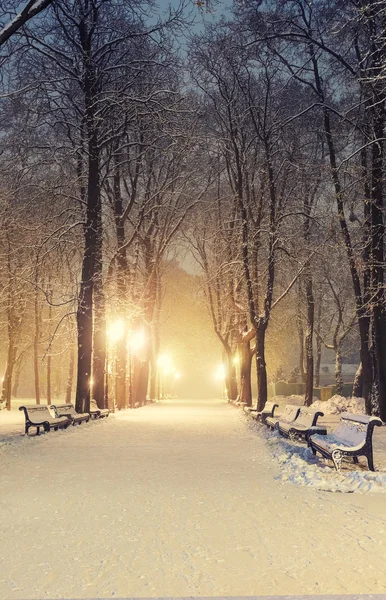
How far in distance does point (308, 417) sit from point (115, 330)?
522 inches

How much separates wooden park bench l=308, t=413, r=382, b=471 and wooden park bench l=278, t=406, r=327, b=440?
0.41 metres

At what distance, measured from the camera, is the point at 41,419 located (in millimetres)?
14914

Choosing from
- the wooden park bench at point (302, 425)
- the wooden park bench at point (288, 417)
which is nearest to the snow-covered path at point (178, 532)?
the wooden park bench at point (302, 425)

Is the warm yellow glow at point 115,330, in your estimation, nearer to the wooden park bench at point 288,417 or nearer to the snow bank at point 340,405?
the snow bank at point 340,405

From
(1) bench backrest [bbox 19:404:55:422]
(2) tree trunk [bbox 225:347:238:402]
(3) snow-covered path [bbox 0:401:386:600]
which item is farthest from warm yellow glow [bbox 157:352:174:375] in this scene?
(3) snow-covered path [bbox 0:401:386:600]

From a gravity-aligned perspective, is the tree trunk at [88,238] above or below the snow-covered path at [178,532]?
above

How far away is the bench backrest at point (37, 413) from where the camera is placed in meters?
14.6

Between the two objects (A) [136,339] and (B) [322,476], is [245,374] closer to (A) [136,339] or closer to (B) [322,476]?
(A) [136,339]

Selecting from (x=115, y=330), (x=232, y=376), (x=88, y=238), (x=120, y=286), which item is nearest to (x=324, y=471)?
(x=88, y=238)

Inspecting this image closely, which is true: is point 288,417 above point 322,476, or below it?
above

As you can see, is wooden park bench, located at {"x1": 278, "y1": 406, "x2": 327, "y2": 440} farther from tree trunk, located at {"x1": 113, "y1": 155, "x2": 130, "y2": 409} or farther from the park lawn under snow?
tree trunk, located at {"x1": 113, "y1": 155, "x2": 130, "y2": 409}

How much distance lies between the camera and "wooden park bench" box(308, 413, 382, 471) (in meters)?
8.67

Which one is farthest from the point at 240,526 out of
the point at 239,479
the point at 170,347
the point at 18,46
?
the point at 170,347

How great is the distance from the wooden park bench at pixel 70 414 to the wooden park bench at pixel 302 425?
230 inches
